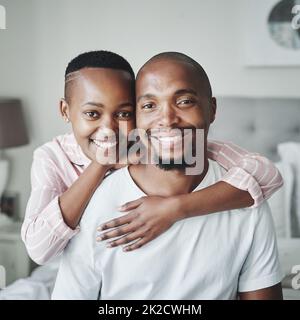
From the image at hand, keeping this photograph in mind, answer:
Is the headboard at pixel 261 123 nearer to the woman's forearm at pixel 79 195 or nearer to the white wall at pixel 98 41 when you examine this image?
the white wall at pixel 98 41

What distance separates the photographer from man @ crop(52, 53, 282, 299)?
38.7 inches

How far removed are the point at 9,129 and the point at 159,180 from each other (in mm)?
403

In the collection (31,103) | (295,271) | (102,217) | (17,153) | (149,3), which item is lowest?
(295,271)

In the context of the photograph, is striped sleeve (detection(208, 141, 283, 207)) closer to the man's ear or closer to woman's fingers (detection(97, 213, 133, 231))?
the man's ear

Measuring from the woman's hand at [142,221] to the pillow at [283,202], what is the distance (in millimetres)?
274

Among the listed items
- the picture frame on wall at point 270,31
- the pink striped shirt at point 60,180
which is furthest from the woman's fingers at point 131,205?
the picture frame on wall at point 270,31

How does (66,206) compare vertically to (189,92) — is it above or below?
below

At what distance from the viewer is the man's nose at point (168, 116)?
0.95m

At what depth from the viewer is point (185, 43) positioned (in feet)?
3.47

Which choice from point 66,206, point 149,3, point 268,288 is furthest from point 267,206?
point 149,3

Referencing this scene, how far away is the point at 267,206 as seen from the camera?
101 centimetres

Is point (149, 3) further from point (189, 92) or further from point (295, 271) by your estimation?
point (295, 271)

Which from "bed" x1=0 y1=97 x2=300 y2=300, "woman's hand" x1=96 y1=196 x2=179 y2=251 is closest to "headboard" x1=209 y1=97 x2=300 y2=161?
"bed" x1=0 y1=97 x2=300 y2=300

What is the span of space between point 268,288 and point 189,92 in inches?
18.7
